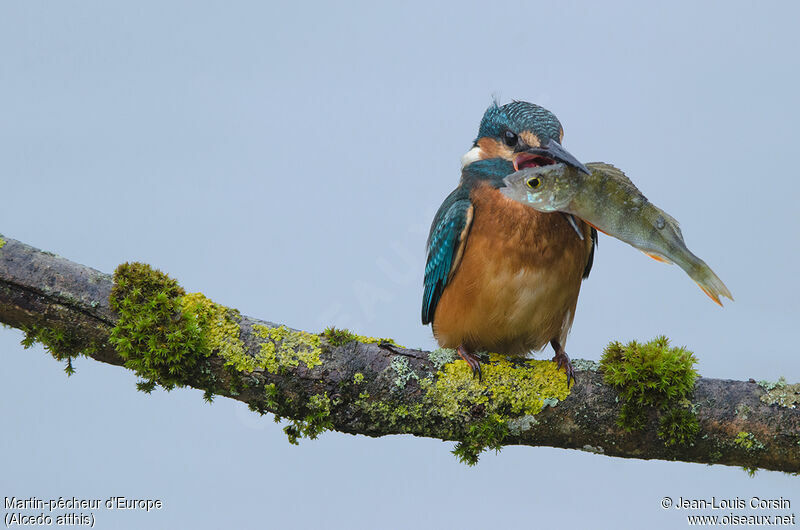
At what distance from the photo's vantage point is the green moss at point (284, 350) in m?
3.22

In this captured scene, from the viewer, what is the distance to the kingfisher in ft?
11.7

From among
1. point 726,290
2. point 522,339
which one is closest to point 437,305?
point 522,339

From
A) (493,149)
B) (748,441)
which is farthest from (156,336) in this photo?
(748,441)

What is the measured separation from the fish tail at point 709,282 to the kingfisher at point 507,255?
0.55 m

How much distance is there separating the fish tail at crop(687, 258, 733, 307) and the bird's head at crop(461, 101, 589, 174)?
2.20 feet

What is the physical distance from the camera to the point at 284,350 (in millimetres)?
3260

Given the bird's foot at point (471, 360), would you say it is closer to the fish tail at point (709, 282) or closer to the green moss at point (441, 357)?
the green moss at point (441, 357)

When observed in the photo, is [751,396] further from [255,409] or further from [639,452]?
[255,409]

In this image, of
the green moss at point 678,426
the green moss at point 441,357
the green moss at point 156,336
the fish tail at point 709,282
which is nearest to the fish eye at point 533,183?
the fish tail at point 709,282

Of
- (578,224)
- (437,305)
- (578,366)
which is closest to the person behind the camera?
(578,366)

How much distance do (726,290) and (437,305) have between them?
4.69 feet

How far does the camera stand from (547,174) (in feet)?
10.4

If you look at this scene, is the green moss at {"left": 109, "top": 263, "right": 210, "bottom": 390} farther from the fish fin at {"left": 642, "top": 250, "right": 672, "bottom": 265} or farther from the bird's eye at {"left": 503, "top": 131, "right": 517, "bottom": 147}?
the fish fin at {"left": 642, "top": 250, "right": 672, "bottom": 265}

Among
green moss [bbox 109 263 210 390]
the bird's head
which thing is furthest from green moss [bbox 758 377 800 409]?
green moss [bbox 109 263 210 390]
